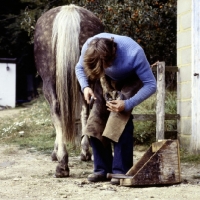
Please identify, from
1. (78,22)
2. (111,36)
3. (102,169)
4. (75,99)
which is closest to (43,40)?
(78,22)

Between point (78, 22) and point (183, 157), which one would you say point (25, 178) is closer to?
point (78, 22)

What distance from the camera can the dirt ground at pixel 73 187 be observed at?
3758 millimetres

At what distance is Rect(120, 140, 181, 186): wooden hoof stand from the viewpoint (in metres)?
4.16

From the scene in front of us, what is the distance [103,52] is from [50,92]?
1210 millimetres

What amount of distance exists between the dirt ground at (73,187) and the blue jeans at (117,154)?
0.17 meters

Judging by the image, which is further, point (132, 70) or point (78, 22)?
point (78, 22)

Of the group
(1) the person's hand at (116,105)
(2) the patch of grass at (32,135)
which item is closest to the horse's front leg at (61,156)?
(1) the person's hand at (116,105)

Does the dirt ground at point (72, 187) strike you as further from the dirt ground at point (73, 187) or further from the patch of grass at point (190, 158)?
the patch of grass at point (190, 158)

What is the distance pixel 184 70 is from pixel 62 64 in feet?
8.20

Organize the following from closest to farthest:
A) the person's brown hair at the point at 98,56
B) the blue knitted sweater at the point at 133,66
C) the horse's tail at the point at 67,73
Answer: the person's brown hair at the point at 98,56
the blue knitted sweater at the point at 133,66
the horse's tail at the point at 67,73

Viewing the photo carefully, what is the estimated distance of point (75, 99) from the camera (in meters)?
5.02

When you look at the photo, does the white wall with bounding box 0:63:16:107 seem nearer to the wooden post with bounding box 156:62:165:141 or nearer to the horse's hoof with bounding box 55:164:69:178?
the wooden post with bounding box 156:62:165:141

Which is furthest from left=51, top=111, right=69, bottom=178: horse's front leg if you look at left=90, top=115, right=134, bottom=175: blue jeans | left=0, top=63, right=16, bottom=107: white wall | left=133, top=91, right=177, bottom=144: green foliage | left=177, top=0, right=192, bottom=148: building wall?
left=0, top=63, right=16, bottom=107: white wall

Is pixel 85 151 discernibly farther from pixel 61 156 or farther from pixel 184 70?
pixel 184 70
